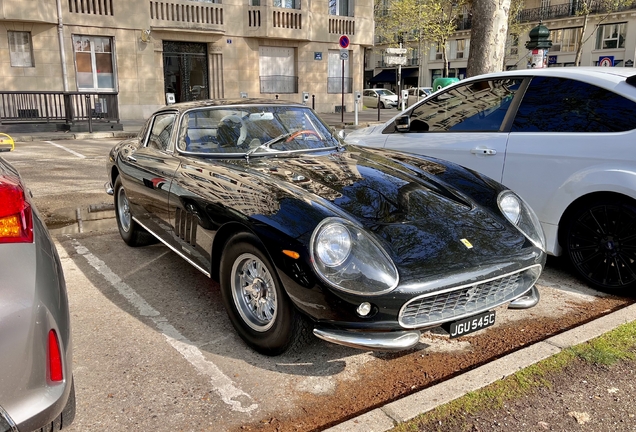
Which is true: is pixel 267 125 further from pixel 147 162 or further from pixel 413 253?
pixel 413 253

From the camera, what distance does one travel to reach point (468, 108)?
524 centimetres

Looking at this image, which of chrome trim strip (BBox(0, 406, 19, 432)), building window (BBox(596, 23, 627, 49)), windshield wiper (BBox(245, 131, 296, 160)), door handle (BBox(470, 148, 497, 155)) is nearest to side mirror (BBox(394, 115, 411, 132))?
door handle (BBox(470, 148, 497, 155))

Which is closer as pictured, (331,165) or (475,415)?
(475,415)

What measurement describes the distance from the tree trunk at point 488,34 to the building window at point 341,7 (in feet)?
62.7

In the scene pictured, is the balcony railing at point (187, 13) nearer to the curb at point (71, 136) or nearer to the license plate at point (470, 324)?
the curb at point (71, 136)

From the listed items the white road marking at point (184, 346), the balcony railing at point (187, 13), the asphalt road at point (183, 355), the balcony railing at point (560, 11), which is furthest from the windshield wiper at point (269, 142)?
the balcony railing at point (560, 11)

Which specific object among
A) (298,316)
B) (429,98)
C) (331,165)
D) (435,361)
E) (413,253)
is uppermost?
(429,98)

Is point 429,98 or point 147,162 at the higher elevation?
point 429,98

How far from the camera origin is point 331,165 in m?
3.94

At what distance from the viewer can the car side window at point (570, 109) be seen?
4.09m

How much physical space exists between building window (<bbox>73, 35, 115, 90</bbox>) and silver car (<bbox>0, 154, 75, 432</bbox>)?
22.4 metres

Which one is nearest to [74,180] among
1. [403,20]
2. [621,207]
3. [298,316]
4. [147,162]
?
[147,162]

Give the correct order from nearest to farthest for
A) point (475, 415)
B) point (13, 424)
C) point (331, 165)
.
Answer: point (13, 424) < point (475, 415) < point (331, 165)

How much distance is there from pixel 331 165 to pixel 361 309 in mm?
1502
